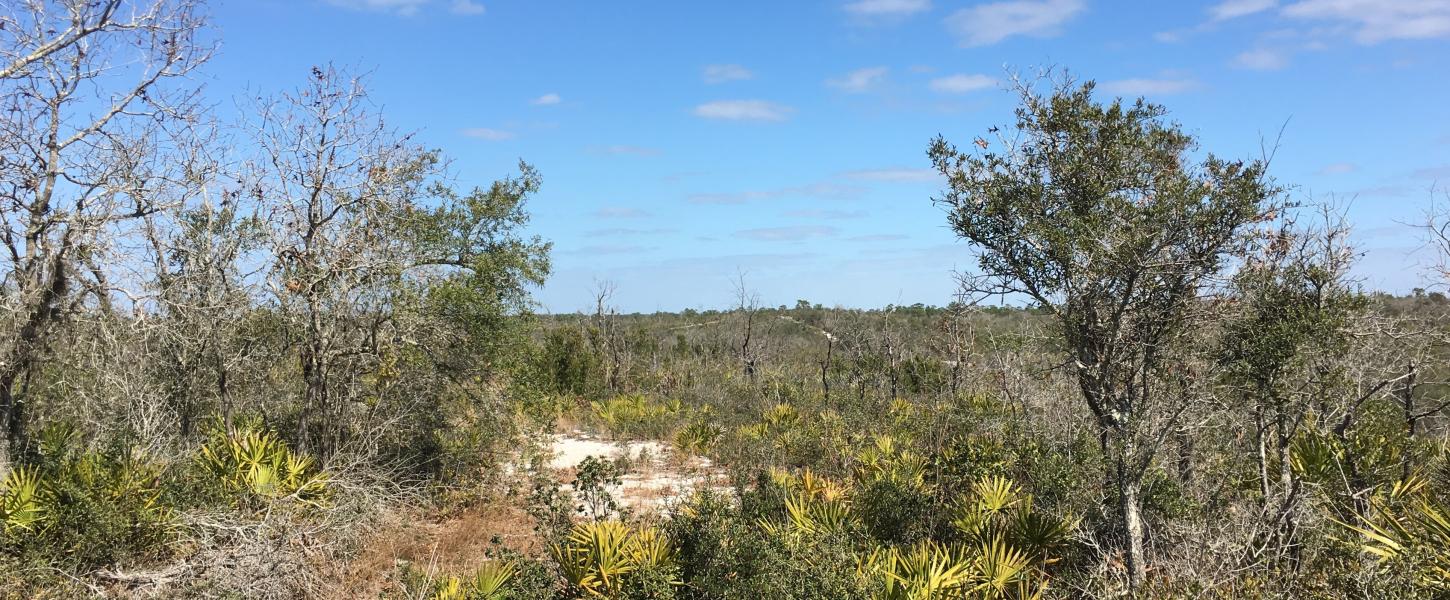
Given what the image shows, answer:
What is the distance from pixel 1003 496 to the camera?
27.1 ft

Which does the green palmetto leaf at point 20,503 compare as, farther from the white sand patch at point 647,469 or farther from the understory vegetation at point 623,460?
the white sand patch at point 647,469

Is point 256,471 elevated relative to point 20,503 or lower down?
elevated

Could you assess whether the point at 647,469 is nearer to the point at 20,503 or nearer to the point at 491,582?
the point at 491,582

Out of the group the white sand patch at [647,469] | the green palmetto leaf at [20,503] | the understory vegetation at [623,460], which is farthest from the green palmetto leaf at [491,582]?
the green palmetto leaf at [20,503]

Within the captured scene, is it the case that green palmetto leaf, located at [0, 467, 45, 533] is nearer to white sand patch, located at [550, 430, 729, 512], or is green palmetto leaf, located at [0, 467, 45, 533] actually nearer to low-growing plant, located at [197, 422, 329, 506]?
low-growing plant, located at [197, 422, 329, 506]

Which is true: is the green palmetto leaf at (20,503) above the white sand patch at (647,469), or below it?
above

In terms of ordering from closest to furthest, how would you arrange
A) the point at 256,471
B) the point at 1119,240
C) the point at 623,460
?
1. the point at 1119,240
2. the point at 256,471
3. the point at 623,460

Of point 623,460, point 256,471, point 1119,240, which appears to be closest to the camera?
point 1119,240

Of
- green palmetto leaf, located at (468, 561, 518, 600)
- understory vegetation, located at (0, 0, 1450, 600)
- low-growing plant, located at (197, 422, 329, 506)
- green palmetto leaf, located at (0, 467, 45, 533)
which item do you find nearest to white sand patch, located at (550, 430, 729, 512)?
understory vegetation, located at (0, 0, 1450, 600)

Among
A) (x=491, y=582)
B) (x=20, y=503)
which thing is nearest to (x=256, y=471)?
(x=20, y=503)

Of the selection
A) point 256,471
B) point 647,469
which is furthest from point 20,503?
point 647,469

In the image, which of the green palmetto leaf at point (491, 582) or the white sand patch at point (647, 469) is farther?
the white sand patch at point (647, 469)

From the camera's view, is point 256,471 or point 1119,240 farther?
point 256,471

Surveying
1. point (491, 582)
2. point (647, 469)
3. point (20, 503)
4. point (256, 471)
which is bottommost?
point (647, 469)
